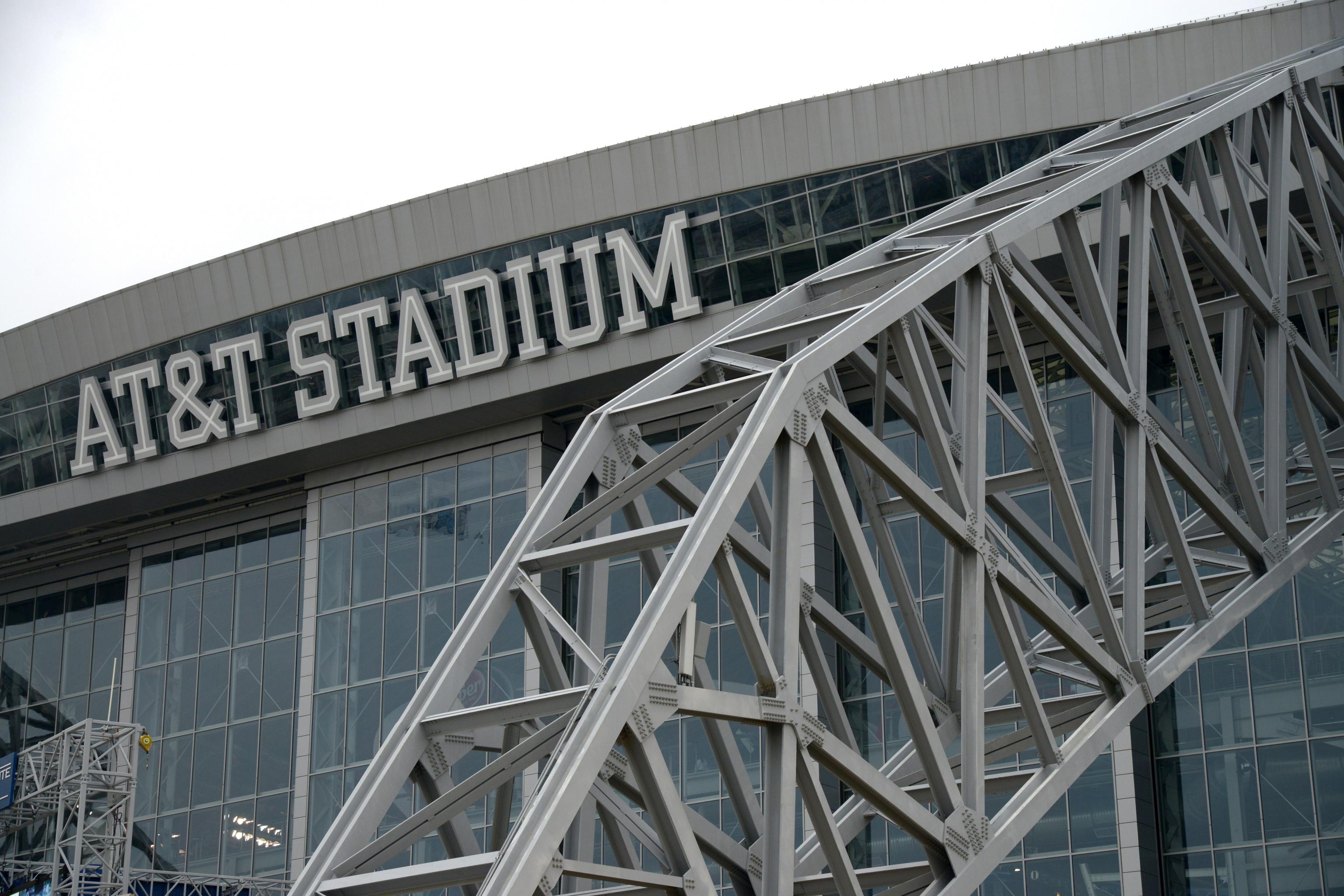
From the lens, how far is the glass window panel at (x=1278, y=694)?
91.7 ft

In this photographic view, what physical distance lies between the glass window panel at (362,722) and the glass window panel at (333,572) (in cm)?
209

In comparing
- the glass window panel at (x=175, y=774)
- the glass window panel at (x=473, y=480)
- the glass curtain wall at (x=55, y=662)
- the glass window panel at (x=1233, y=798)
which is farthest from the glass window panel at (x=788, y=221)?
the glass curtain wall at (x=55, y=662)

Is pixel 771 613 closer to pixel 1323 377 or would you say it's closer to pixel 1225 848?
pixel 1323 377

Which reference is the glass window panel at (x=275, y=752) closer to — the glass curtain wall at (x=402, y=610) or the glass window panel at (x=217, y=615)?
the glass curtain wall at (x=402, y=610)

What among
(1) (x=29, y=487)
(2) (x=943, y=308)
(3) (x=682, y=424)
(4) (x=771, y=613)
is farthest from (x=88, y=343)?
(4) (x=771, y=613)

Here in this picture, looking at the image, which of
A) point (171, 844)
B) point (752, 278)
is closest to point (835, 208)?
point (752, 278)

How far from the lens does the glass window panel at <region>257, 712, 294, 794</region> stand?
1427 inches

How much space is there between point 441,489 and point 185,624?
8.00 m

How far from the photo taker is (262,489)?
39.0 m

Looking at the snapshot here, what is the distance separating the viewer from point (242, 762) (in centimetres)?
3697

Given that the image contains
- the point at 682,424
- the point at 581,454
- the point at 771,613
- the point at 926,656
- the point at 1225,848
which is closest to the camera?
the point at 771,613

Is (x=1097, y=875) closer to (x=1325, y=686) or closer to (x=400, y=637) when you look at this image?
(x=1325, y=686)

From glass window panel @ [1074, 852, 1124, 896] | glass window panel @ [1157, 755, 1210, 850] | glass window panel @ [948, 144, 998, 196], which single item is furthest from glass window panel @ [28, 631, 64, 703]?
glass window panel @ [1157, 755, 1210, 850]

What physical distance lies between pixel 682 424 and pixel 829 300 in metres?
18.9
